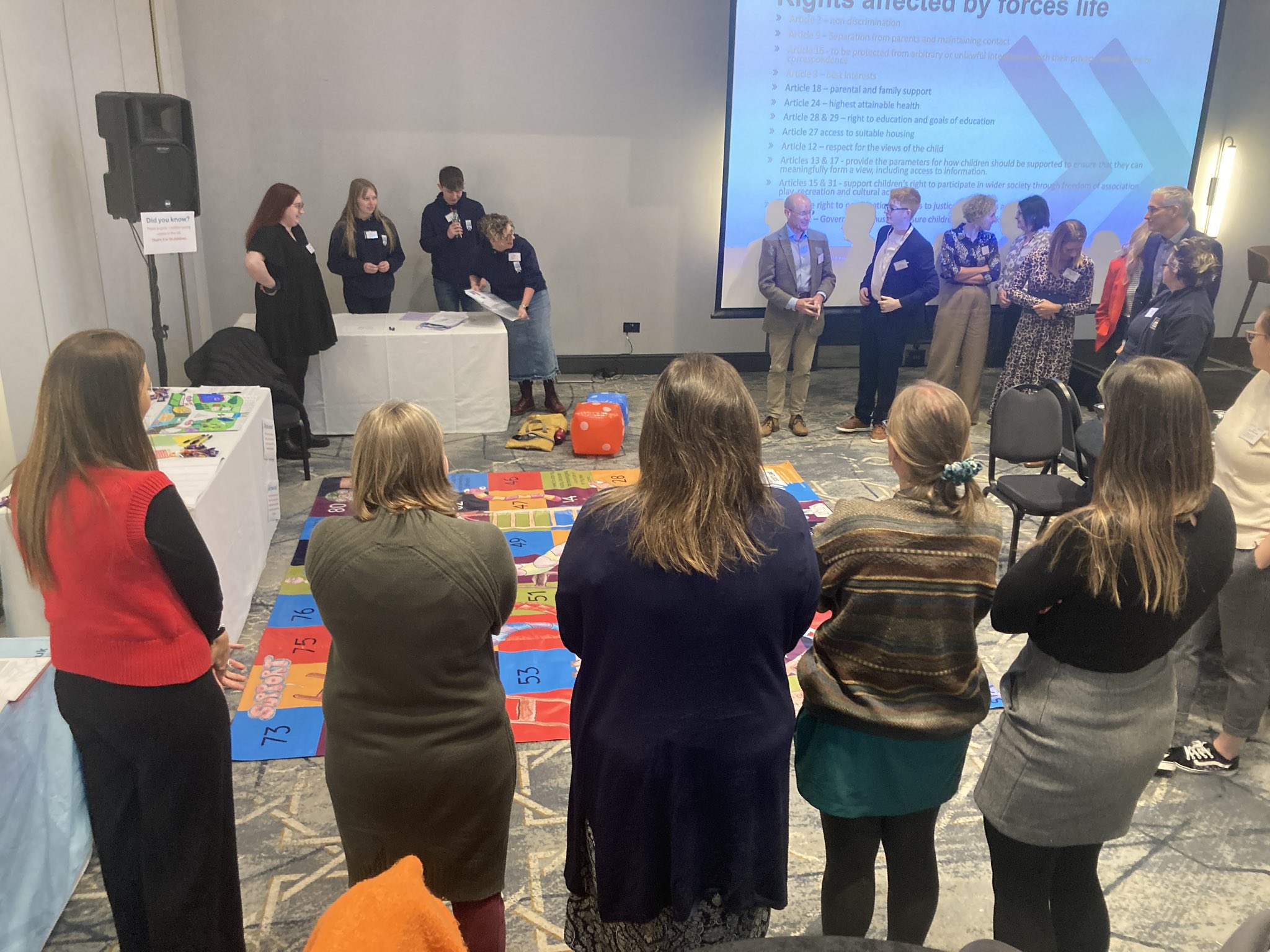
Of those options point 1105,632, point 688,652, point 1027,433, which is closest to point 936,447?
point 1105,632

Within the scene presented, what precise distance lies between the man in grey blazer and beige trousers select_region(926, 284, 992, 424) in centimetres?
80

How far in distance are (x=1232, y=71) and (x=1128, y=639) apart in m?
7.56

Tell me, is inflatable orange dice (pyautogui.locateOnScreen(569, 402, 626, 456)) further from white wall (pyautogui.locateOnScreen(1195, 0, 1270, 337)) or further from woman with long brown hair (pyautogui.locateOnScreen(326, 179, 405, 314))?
white wall (pyautogui.locateOnScreen(1195, 0, 1270, 337))

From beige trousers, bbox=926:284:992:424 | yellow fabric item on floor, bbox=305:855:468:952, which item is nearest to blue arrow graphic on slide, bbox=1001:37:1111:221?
beige trousers, bbox=926:284:992:424

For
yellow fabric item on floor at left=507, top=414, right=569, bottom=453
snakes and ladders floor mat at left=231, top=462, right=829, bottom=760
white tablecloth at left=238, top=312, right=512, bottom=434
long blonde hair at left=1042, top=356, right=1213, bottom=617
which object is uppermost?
long blonde hair at left=1042, top=356, right=1213, bottom=617

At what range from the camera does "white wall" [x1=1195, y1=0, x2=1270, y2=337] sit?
24.2 ft

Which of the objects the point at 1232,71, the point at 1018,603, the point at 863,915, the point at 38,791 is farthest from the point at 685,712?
the point at 1232,71

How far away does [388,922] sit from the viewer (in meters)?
0.88

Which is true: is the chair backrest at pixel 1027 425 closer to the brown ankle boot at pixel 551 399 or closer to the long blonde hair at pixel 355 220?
the brown ankle boot at pixel 551 399

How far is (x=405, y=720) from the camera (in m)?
1.82

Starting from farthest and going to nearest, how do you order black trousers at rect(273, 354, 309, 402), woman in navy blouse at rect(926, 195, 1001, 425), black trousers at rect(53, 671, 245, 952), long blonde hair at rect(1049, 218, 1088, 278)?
woman in navy blouse at rect(926, 195, 1001, 425), long blonde hair at rect(1049, 218, 1088, 278), black trousers at rect(273, 354, 309, 402), black trousers at rect(53, 671, 245, 952)

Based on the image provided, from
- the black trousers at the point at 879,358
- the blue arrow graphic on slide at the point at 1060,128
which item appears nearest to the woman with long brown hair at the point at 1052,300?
the black trousers at the point at 879,358

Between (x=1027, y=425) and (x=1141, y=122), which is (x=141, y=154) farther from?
(x=1141, y=122)

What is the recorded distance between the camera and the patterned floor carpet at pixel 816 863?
2422 mm
